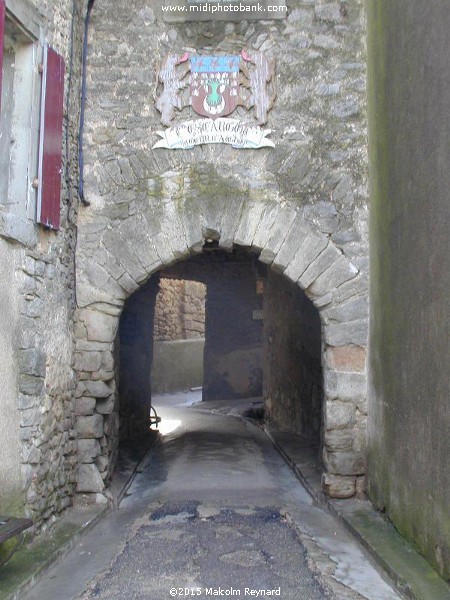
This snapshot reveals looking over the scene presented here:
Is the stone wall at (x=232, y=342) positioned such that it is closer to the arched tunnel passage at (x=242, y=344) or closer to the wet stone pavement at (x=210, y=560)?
the arched tunnel passage at (x=242, y=344)

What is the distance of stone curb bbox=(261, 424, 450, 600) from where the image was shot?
3.53m

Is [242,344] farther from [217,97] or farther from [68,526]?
[68,526]

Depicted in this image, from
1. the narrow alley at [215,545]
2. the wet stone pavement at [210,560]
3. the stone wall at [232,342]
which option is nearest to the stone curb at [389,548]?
the narrow alley at [215,545]

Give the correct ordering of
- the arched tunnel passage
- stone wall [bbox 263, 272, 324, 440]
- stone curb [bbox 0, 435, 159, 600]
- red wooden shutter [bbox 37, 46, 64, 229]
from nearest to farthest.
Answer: stone curb [bbox 0, 435, 159, 600] < red wooden shutter [bbox 37, 46, 64, 229] < stone wall [bbox 263, 272, 324, 440] < the arched tunnel passage

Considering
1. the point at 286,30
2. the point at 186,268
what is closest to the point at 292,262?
the point at 286,30

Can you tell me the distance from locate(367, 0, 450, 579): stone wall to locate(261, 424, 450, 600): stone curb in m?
0.09

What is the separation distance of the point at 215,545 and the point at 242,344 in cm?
998

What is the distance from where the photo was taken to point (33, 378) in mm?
4473

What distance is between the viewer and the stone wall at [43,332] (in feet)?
13.8

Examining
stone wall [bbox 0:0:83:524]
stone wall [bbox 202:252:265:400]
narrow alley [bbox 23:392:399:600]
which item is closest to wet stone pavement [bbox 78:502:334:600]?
narrow alley [bbox 23:392:399:600]

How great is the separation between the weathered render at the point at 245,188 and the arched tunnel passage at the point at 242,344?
1.75ft

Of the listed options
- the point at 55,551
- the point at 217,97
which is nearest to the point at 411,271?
the point at 217,97

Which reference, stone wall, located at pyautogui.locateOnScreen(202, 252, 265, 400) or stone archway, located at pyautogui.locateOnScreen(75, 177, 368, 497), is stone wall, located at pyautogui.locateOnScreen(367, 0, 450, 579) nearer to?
stone archway, located at pyautogui.locateOnScreen(75, 177, 368, 497)

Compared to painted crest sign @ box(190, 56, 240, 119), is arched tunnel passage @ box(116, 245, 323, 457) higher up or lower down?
lower down
